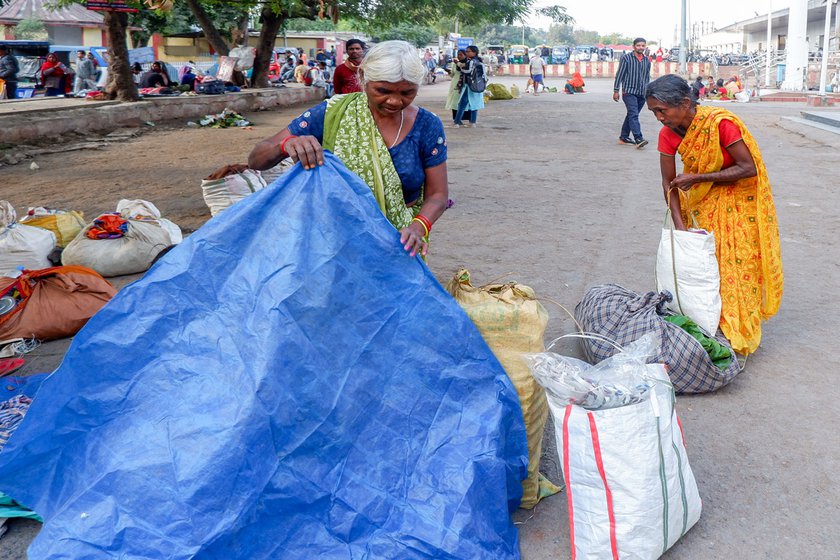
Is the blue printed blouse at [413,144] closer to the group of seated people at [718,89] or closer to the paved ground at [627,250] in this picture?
the paved ground at [627,250]

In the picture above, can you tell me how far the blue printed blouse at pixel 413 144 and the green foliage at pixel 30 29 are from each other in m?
45.4

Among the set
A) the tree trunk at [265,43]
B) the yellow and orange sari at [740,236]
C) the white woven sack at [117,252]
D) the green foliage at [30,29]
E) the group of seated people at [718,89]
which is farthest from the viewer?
the green foliage at [30,29]

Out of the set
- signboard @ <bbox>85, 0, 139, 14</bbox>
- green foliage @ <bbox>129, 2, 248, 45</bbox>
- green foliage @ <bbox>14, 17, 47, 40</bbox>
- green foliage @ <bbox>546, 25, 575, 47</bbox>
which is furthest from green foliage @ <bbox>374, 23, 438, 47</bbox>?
green foliage @ <bbox>546, 25, 575, 47</bbox>

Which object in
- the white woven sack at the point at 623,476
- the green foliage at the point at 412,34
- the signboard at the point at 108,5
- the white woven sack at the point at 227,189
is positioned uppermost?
the green foliage at the point at 412,34

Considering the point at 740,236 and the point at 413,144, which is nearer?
the point at 413,144

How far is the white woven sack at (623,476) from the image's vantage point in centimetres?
224

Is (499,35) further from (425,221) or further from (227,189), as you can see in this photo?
(425,221)

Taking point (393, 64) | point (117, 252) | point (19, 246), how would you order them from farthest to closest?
point (117, 252) → point (19, 246) → point (393, 64)

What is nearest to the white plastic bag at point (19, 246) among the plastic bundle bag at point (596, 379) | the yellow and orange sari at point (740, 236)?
the plastic bundle bag at point (596, 379)

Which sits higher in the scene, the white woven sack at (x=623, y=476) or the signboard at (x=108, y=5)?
the signboard at (x=108, y=5)

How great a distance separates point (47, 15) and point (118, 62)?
27.8 meters

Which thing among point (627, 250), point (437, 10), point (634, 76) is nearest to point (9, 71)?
point (437, 10)

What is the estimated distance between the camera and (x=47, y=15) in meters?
39.9

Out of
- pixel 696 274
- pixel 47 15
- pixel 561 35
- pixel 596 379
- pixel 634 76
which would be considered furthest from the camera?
pixel 561 35
